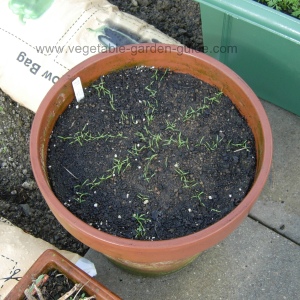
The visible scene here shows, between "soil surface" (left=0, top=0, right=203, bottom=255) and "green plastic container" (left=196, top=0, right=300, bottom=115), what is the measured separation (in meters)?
0.26

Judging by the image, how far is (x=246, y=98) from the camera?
1.44 metres

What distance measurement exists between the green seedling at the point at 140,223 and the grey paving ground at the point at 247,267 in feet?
1.59

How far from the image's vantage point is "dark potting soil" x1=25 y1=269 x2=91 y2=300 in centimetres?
141

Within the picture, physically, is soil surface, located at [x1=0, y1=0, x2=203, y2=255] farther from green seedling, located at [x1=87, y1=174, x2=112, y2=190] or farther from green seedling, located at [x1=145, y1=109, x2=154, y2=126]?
green seedling, located at [x1=145, y1=109, x2=154, y2=126]

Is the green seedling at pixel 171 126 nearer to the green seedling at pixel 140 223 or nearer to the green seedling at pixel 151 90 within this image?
the green seedling at pixel 151 90

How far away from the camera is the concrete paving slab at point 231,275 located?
1727 mm

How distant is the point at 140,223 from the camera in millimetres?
1348

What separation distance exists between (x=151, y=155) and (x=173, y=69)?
12.4 inches

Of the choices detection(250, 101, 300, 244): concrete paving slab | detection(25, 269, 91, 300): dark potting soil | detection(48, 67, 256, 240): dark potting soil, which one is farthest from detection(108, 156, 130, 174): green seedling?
detection(250, 101, 300, 244): concrete paving slab

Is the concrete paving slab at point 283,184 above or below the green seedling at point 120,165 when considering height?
below

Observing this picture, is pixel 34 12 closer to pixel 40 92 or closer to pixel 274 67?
Result: pixel 40 92

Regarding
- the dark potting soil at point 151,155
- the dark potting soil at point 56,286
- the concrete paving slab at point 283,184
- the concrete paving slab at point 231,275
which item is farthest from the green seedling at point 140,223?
the concrete paving slab at point 283,184

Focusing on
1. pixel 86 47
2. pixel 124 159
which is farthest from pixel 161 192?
pixel 86 47

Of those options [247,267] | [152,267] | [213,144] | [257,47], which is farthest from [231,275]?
[257,47]
